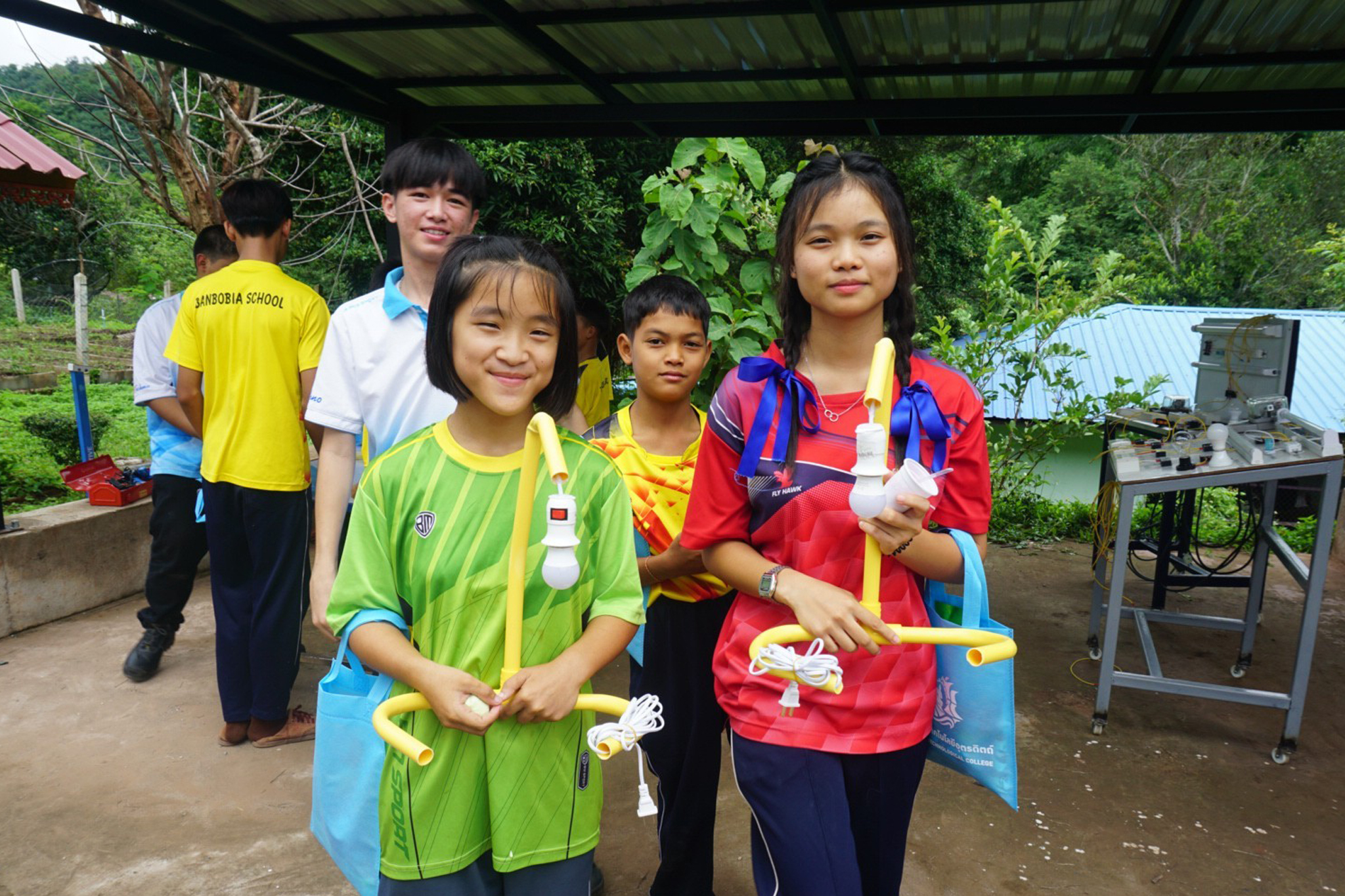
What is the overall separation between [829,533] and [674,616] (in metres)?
0.77

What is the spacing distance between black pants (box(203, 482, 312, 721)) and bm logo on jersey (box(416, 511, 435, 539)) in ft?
6.75

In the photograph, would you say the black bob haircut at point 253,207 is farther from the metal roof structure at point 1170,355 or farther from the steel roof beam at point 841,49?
A: the metal roof structure at point 1170,355

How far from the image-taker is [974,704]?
1476 millimetres

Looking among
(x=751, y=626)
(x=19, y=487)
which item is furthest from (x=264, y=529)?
(x=19, y=487)

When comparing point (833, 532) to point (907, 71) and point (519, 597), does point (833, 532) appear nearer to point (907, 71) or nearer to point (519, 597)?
point (519, 597)

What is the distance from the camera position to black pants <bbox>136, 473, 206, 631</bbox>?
377 centimetres

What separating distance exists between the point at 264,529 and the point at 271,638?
0.41 metres

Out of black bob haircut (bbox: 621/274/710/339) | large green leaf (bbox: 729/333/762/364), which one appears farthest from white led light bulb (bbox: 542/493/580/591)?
large green leaf (bbox: 729/333/762/364)

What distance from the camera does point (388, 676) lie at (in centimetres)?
143

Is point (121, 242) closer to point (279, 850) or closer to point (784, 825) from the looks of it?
point (279, 850)

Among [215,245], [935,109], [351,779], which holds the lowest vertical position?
[351,779]

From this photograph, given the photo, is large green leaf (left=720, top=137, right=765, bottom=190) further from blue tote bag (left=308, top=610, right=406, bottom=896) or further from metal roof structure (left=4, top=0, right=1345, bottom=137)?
blue tote bag (left=308, top=610, right=406, bottom=896)

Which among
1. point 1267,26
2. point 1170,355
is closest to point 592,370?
point 1267,26

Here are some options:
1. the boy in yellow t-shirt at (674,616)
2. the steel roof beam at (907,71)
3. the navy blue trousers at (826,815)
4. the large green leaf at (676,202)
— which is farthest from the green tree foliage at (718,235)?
the navy blue trousers at (826,815)
